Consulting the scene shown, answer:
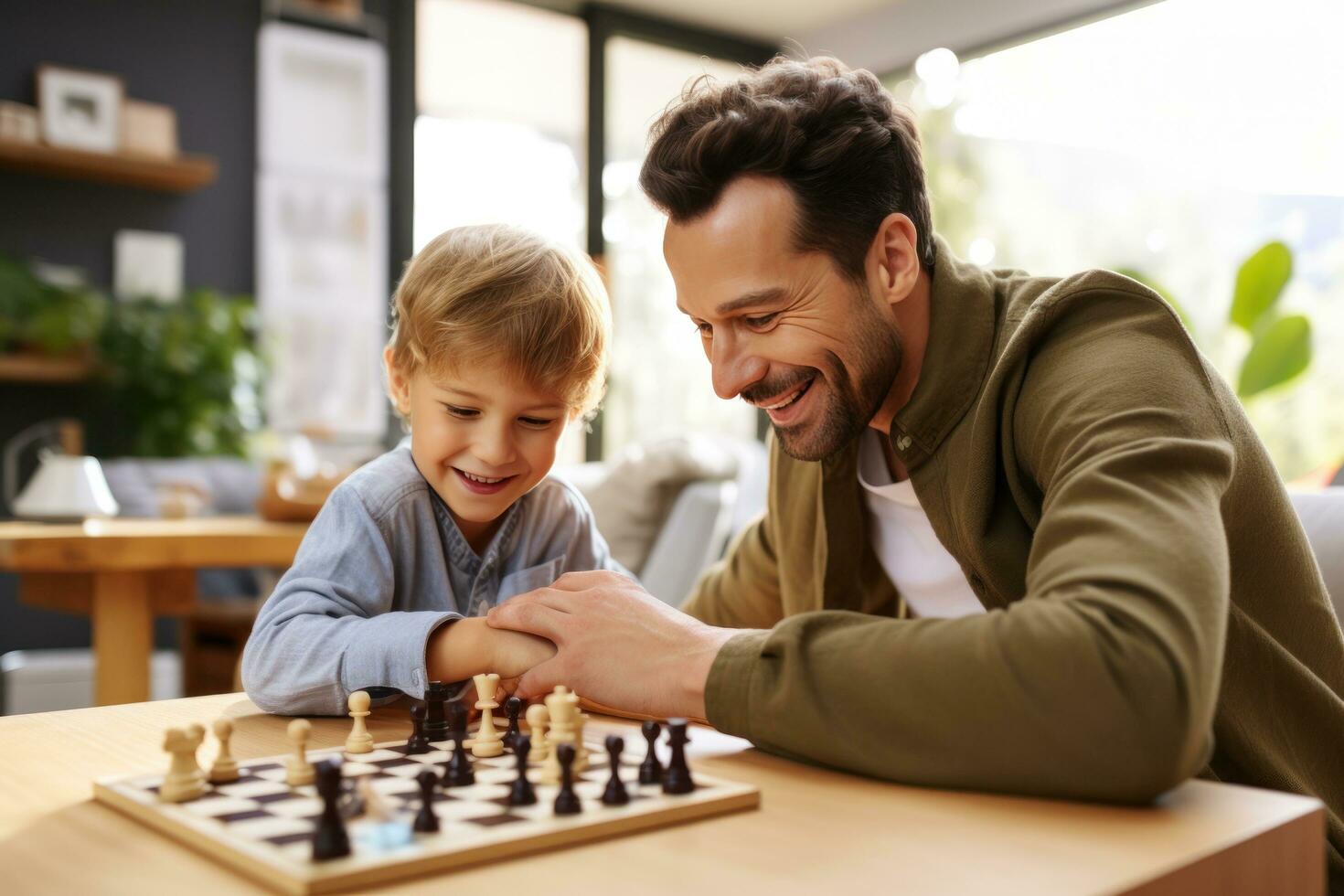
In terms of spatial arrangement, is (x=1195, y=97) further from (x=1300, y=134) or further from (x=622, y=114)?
(x=622, y=114)

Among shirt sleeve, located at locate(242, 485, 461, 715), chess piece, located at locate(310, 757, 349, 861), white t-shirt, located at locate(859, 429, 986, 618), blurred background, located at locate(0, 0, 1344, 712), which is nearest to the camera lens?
chess piece, located at locate(310, 757, 349, 861)

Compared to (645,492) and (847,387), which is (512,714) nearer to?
(847,387)

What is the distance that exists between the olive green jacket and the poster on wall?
14.7 feet

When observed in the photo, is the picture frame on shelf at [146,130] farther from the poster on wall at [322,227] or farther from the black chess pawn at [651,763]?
the black chess pawn at [651,763]

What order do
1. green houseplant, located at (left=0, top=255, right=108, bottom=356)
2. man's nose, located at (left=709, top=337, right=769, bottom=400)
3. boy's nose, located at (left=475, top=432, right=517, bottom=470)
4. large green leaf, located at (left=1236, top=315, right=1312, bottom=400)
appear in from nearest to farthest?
boy's nose, located at (left=475, top=432, right=517, bottom=470) → man's nose, located at (left=709, top=337, right=769, bottom=400) → large green leaf, located at (left=1236, top=315, right=1312, bottom=400) → green houseplant, located at (left=0, top=255, right=108, bottom=356)

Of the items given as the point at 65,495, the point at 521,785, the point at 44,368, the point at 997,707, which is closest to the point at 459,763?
the point at 521,785

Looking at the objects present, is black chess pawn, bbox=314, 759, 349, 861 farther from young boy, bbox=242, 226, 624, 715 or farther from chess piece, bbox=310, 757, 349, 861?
young boy, bbox=242, 226, 624, 715

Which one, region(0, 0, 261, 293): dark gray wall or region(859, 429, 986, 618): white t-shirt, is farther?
region(0, 0, 261, 293): dark gray wall

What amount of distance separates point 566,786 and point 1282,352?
4120 millimetres

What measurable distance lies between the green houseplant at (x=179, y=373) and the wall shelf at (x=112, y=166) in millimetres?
553

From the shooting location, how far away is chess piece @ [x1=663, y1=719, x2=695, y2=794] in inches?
33.9

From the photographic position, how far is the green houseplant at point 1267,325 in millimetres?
4250

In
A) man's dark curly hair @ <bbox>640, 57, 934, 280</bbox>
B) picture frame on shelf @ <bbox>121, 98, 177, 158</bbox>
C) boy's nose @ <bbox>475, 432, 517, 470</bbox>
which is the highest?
picture frame on shelf @ <bbox>121, 98, 177, 158</bbox>

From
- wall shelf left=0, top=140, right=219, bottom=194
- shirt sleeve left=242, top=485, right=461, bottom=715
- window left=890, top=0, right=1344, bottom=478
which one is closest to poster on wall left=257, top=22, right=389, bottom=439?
wall shelf left=0, top=140, right=219, bottom=194
